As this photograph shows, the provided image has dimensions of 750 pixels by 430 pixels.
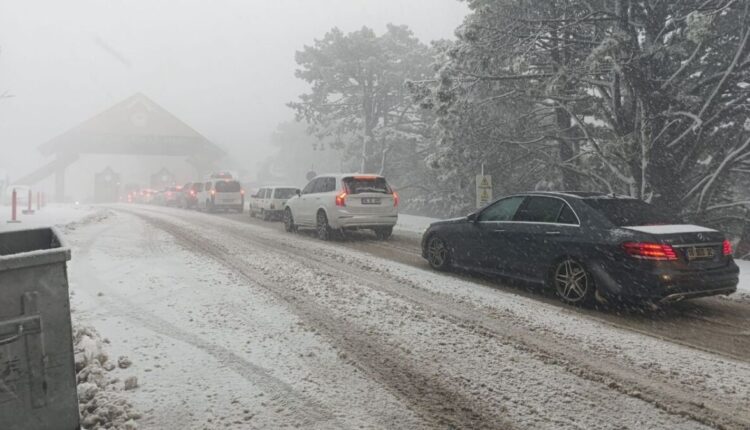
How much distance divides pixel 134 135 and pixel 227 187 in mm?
30812

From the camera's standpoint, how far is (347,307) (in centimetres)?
607

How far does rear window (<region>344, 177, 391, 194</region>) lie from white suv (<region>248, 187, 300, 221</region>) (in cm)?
784

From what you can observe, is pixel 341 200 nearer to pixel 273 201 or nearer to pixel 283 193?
pixel 273 201

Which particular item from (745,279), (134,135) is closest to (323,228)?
(745,279)

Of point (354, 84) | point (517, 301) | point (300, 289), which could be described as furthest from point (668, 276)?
point (354, 84)

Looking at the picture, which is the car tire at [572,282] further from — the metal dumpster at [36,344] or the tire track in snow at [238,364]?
the metal dumpster at [36,344]

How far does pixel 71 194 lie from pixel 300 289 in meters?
50.0

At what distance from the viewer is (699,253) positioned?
580 cm

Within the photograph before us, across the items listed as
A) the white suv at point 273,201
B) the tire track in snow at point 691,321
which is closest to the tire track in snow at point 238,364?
the tire track in snow at point 691,321

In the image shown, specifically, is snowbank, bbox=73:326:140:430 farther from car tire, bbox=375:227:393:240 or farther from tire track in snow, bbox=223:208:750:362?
car tire, bbox=375:227:393:240

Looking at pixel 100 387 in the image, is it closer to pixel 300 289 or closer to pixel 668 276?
pixel 300 289

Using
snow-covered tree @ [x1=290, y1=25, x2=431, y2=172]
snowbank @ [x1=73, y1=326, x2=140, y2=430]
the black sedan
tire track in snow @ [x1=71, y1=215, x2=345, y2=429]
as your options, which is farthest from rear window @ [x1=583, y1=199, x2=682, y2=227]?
snow-covered tree @ [x1=290, y1=25, x2=431, y2=172]

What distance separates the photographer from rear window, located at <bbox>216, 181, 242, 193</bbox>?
25234mm

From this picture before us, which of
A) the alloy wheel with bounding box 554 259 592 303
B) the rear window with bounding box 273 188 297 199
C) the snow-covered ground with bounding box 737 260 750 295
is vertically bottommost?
the snow-covered ground with bounding box 737 260 750 295
